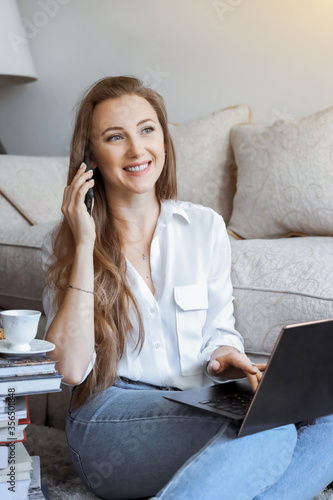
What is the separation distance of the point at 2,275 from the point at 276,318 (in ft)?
2.85

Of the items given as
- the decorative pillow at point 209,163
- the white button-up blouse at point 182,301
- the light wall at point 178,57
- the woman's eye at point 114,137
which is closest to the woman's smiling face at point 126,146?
the woman's eye at point 114,137

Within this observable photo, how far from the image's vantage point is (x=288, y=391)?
967 millimetres

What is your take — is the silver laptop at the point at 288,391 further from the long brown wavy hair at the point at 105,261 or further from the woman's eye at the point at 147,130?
the woman's eye at the point at 147,130

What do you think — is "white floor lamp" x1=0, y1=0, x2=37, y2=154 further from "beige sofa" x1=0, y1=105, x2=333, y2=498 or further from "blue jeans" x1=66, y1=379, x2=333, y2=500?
"blue jeans" x1=66, y1=379, x2=333, y2=500

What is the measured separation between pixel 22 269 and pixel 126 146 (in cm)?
67

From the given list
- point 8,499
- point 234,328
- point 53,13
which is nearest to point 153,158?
point 234,328

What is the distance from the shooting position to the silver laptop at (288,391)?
0.92 metres

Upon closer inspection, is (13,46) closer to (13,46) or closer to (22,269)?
(13,46)

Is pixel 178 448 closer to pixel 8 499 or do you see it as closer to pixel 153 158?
pixel 8 499

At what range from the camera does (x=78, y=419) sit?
46.4 inches

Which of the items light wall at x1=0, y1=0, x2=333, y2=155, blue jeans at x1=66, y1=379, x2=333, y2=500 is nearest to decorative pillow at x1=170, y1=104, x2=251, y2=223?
light wall at x1=0, y1=0, x2=333, y2=155

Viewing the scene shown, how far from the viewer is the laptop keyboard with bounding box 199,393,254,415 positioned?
1.01 m

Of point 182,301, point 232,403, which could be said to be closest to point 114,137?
point 182,301

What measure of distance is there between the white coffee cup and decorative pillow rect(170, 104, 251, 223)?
1.20 metres
